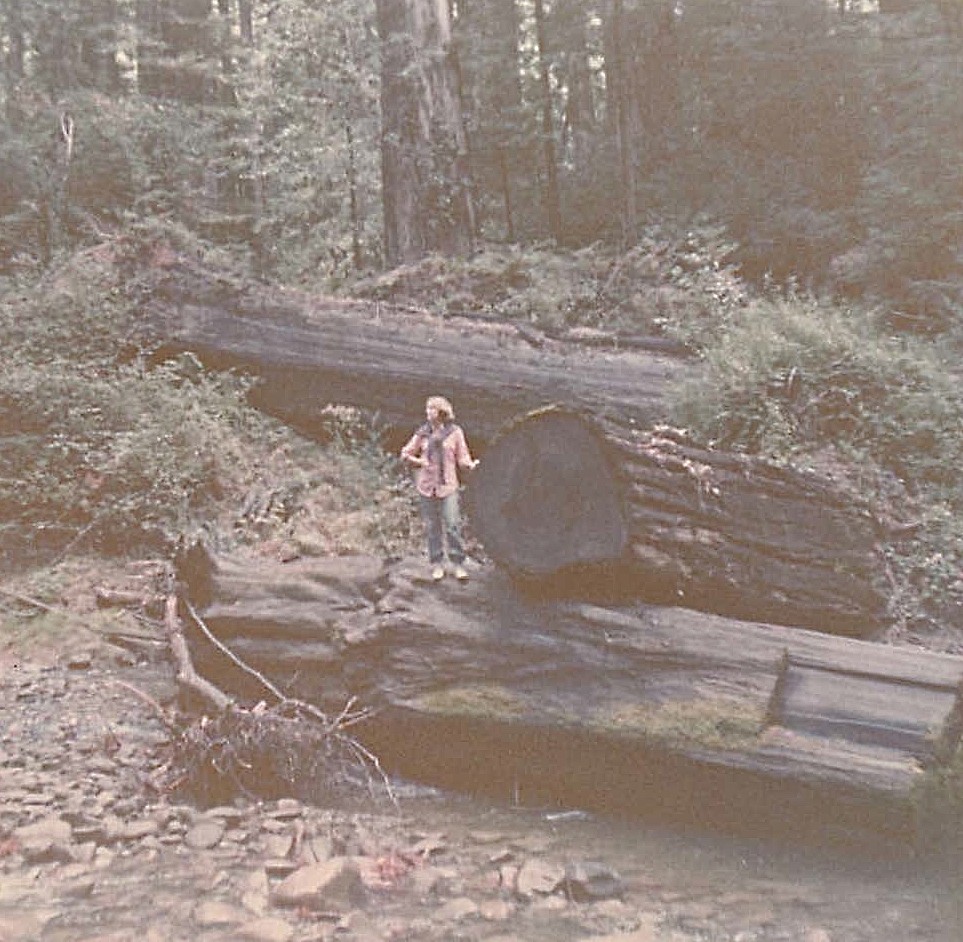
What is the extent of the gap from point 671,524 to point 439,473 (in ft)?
5.05

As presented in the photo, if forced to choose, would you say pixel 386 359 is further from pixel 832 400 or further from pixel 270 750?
pixel 270 750

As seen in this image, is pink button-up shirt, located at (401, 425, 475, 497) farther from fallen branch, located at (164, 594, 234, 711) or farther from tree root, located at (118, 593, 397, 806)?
fallen branch, located at (164, 594, 234, 711)

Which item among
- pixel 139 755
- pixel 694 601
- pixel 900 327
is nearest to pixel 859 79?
pixel 900 327

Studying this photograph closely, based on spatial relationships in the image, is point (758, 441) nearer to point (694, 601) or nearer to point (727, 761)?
point (694, 601)

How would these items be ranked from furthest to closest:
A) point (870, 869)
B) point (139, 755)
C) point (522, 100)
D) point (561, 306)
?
point (522, 100), point (561, 306), point (139, 755), point (870, 869)

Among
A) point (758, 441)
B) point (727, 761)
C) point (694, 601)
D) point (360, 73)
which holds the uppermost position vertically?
point (360, 73)

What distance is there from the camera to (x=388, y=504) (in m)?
9.68

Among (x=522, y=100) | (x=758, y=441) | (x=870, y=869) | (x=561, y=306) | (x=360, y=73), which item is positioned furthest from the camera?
(x=522, y=100)

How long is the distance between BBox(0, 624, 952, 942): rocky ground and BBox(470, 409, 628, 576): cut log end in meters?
1.59

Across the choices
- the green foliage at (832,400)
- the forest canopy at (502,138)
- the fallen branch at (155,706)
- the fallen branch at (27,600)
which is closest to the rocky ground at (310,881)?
the fallen branch at (155,706)

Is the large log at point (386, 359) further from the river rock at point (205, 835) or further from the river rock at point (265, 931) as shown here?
the river rock at point (265, 931)

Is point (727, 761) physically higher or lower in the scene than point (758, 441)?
lower

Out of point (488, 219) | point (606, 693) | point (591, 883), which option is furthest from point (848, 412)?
point (488, 219)

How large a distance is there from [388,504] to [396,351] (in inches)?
69.6
